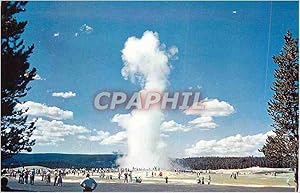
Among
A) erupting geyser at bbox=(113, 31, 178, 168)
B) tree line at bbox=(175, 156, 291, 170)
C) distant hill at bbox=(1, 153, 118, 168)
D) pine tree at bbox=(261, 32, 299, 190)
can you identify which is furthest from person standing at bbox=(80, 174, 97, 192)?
pine tree at bbox=(261, 32, 299, 190)

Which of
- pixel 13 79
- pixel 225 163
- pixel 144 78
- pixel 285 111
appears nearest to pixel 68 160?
pixel 13 79

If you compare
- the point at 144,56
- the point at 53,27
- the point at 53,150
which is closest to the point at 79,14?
the point at 53,27

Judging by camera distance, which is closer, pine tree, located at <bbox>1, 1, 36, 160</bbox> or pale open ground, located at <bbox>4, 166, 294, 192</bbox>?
pine tree, located at <bbox>1, 1, 36, 160</bbox>

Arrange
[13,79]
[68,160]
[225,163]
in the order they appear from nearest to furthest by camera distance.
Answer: [13,79], [68,160], [225,163]

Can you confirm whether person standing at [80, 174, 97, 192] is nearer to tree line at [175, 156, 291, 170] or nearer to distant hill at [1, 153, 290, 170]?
distant hill at [1, 153, 290, 170]

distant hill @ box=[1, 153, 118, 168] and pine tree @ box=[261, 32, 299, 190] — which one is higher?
Result: pine tree @ box=[261, 32, 299, 190]

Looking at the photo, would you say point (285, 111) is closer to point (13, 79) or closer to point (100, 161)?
point (100, 161)

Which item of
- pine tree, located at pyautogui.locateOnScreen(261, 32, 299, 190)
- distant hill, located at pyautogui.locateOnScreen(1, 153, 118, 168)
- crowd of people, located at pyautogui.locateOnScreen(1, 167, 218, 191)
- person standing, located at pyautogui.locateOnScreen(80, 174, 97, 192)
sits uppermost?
pine tree, located at pyautogui.locateOnScreen(261, 32, 299, 190)
